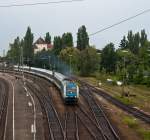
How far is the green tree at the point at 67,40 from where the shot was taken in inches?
5822

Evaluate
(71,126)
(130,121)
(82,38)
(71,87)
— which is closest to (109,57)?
(82,38)

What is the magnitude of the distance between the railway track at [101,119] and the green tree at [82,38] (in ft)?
239

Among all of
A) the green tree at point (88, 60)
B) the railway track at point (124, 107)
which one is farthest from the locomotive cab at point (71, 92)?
the green tree at point (88, 60)

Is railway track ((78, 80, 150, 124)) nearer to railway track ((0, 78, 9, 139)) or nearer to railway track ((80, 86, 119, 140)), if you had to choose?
railway track ((80, 86, 119, 140))

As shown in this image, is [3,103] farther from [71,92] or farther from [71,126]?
[71,126]

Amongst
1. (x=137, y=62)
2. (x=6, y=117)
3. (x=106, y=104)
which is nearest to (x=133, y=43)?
(x=137, y=62)

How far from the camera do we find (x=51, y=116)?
55.5 m

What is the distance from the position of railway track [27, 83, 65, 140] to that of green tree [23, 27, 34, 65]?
70561 millimetres

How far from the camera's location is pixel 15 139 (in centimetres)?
4216

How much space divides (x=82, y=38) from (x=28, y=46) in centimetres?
1924

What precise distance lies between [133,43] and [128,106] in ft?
372

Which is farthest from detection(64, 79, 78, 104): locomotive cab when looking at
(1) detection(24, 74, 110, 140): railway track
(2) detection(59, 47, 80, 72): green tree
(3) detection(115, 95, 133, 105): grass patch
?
(2) detection(59, 47, 80, 72): green tree

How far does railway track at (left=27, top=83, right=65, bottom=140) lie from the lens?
44.3 meters

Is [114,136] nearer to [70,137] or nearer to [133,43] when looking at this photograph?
[70,137]
